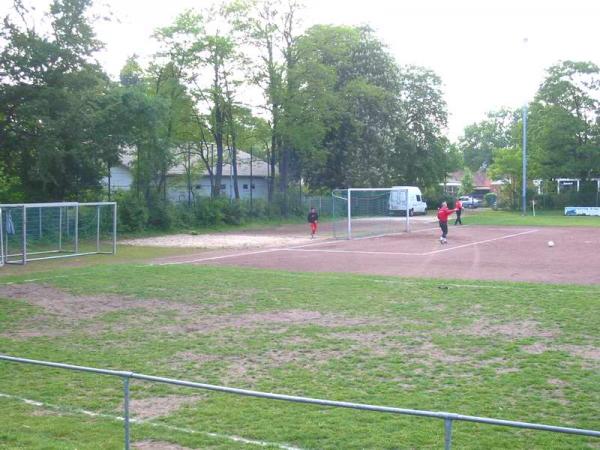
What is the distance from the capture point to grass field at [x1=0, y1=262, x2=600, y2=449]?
22.6 ft

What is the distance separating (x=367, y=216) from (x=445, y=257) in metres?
14.5

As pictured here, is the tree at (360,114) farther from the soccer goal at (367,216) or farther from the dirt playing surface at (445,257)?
the dirt playing surface at (445,257)

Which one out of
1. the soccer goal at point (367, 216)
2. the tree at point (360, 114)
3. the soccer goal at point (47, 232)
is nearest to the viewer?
the soccer goal at point (47, 232)

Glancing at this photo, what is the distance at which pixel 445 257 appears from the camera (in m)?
24.8

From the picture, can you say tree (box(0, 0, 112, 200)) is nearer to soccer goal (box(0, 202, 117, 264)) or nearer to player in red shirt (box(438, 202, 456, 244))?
soccer goal (box(0, 202, 117, 264))

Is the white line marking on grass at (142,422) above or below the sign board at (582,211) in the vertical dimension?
below

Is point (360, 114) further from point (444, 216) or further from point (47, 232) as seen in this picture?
point (47, 232)

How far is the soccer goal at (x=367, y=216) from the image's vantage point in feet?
123

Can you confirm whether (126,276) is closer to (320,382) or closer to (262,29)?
(320,382)

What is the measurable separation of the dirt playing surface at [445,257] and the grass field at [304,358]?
3162 mm

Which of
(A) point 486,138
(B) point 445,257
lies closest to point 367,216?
(B) point 445,257

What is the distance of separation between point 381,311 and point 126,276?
29.4 feet

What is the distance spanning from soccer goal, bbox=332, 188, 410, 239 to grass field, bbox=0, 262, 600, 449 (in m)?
19.8

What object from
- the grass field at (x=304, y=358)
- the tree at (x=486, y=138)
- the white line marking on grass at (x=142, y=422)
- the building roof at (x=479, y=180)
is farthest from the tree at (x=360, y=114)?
the tree at (x=486, y=138)
